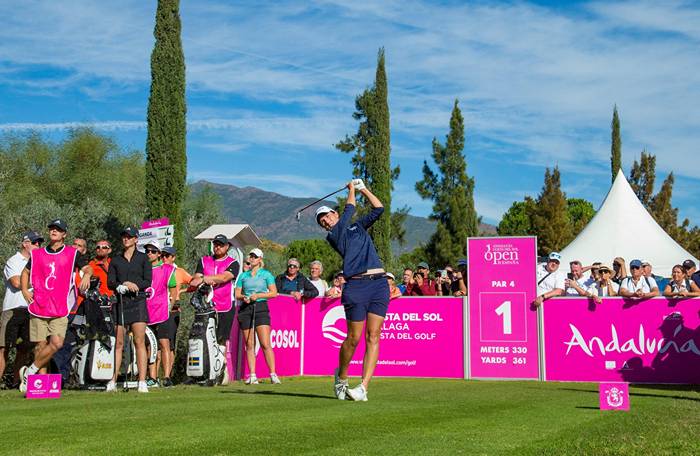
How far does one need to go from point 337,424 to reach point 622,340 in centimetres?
949

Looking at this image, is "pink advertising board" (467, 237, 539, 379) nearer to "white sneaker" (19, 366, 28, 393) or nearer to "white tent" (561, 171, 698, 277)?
"white sneaker" (19, 366, 28, 393)

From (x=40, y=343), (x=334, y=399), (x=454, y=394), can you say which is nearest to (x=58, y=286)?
(x=40, y=343)

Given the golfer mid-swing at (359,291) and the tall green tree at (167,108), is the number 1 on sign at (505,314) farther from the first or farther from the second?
the tall green tree at (167,108)

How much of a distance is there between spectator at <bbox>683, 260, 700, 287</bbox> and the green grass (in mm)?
4488

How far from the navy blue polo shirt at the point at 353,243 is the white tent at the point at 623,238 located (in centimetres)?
2507

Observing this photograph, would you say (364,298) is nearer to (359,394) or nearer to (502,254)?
(359,394)

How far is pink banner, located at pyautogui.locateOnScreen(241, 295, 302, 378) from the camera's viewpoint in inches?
668

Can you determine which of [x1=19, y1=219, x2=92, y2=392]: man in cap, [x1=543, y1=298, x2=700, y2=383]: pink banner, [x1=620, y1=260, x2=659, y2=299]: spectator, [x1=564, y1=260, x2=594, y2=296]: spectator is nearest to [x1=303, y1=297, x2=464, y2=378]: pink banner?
[x1=543, y1=298, x2=700, y2=383]: pink banner

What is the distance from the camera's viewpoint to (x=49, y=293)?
11.8 meters

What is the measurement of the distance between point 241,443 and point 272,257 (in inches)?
1363

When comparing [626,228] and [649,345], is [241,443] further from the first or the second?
[626,228]

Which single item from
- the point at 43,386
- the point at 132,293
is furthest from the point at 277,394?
the point at 43,386

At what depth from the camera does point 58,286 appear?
38.7 ft

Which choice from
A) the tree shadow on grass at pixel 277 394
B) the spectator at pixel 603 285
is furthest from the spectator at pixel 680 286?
the tree shadow on grass at pixel 277 394
